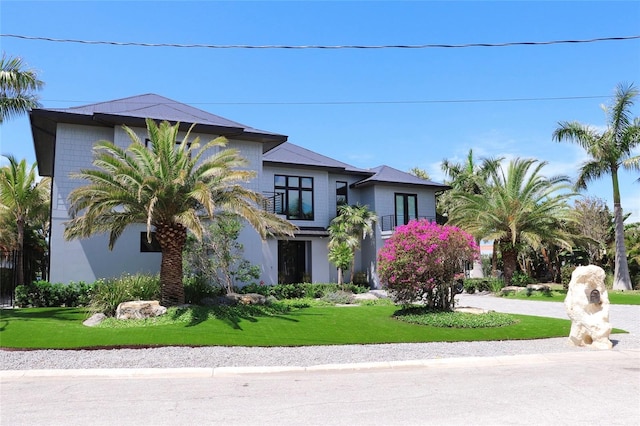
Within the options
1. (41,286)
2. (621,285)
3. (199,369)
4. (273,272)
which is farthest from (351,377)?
(621,285)

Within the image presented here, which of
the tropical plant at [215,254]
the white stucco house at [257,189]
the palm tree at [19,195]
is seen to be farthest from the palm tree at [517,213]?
the palm tree at [19,195]

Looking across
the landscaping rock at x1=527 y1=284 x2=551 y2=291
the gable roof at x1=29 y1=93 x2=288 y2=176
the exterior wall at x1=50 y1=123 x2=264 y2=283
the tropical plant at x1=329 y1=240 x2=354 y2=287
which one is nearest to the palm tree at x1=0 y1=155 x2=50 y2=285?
the gable roof at x1=29 y1=93 x2=288 y2=176

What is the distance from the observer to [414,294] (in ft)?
45.9

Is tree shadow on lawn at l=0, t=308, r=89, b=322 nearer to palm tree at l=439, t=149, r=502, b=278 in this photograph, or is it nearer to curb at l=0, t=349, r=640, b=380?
A: curb at l=0, t=349, r=640, b=380

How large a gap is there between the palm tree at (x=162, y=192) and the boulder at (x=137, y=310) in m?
0.96

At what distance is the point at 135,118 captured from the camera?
18875mm

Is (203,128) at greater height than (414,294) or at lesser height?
greater

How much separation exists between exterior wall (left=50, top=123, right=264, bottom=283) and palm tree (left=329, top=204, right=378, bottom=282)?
9364 mm

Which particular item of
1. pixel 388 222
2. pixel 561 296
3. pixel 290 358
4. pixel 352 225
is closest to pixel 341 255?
pixel 352 225

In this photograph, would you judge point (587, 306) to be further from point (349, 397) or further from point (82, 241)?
point (82, 241)

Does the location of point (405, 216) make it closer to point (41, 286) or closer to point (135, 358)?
point (41, 286)

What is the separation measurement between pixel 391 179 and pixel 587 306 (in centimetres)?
1859

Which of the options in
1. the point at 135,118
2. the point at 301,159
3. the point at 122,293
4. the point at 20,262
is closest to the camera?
the point at 122,293

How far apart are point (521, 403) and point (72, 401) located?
20.1 feet
